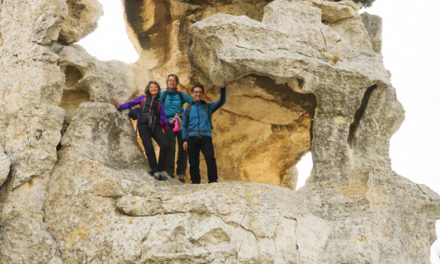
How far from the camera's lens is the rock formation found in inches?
195

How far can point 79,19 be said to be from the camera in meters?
7.51

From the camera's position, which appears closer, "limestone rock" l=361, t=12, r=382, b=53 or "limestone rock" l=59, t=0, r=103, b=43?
"limestone rock" l=59, t=0, r=103, b=43

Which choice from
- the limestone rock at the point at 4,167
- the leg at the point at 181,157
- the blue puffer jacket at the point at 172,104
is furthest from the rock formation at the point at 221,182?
the leg at the point at 181,157

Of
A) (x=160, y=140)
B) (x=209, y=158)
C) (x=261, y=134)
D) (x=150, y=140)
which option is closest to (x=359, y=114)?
(x=209, y=158)

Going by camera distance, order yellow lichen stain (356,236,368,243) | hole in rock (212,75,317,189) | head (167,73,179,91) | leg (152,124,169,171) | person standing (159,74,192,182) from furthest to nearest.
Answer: hole in rock (212,75,317,189), head (167,73,179,91), person standing (159,74,192,182), leg (152,124,169,171), yellow lichen stain (356,236,368,243)

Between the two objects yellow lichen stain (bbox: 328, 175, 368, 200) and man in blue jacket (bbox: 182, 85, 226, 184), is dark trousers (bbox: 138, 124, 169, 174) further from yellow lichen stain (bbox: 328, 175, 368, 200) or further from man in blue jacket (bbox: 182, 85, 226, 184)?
yellow lichen stain (bbox: 328, 175, 368, 200)

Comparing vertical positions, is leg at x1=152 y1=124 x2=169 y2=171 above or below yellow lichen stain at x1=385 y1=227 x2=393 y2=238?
above

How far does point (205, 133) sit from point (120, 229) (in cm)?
197

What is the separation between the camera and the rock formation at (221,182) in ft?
16.2

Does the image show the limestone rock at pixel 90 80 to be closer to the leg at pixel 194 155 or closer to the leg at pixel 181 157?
the leg at pixel 181 157

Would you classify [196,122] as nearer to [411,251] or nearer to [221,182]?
[221,182]

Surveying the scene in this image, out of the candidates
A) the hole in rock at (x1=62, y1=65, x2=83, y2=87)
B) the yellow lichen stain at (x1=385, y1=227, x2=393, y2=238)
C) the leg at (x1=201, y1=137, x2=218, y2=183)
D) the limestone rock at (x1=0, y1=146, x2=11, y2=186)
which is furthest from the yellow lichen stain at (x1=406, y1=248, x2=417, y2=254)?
the hole in rock at (x1=62, y1=65, x2=83, y2=87)

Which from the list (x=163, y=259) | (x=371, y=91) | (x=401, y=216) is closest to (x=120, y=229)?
(x=163, y=259)

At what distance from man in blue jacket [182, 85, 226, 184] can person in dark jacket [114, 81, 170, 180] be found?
35 centimetres
